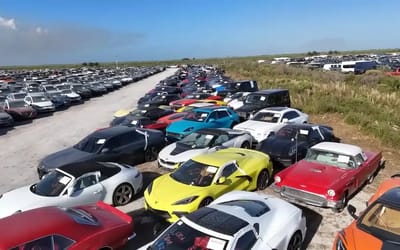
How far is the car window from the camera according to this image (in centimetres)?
525

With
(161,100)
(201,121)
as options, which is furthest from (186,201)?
(161,100)

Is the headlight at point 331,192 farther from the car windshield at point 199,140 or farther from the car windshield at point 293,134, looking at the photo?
the car windshield at point 199,140

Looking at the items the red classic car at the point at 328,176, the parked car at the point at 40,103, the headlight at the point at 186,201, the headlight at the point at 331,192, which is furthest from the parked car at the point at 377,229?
the parked car at the point at 40,103

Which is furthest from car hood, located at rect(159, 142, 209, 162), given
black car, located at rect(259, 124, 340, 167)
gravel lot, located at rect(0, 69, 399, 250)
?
black car, located at rect(259, 124, 340, 167)

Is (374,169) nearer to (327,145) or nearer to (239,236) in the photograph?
(327,145)

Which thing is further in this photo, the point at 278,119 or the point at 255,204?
the point at 278,119

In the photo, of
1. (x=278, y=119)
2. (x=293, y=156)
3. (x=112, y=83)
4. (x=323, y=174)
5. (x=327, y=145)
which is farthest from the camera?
(x=112, y=83)

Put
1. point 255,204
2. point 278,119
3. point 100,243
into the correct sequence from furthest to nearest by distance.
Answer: point 278,119
point 255,204
point 100,243

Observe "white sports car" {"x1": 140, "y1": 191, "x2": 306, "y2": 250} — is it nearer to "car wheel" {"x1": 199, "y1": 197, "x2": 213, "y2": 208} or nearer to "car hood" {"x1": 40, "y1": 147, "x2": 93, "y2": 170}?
"car wheel" {"x1": 199, "y1": 197, "x2": 213, "y2": 208}

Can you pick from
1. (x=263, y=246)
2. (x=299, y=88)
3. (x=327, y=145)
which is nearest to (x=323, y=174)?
(x=327, y=145)

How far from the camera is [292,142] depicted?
12.4 metres

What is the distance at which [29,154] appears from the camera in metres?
15.9

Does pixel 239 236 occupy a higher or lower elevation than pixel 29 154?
higher

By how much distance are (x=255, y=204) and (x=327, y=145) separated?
16.3ft
